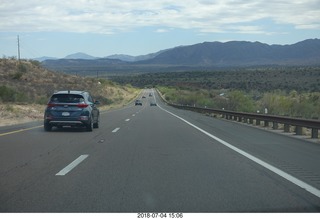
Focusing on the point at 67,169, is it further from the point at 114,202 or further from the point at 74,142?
the point at 74,142

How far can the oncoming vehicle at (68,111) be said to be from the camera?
71.2ft

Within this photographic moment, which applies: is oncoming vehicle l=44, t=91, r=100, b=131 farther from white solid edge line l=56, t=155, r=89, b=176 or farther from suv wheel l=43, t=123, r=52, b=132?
white solid edge line l=56, t=155, r=89, b=176

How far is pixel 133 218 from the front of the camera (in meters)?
7.26

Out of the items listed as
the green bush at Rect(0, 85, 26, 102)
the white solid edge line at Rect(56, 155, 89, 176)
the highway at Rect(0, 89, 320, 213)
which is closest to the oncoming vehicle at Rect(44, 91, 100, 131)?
the highway at Rect(0, 89, 320, 213)

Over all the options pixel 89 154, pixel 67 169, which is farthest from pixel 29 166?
pixel 89 154

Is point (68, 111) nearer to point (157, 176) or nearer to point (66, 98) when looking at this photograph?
point (66, 98)

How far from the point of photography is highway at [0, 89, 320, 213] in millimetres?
8039

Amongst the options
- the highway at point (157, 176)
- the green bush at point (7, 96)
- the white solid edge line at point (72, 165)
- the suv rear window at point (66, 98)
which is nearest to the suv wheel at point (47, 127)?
the suv rear window at point (66, 98)

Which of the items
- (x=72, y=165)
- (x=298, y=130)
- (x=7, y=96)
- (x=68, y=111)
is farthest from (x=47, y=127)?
(x=7, y=96)

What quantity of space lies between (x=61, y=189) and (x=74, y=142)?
8.54m

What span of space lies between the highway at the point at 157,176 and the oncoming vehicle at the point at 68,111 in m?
3.75

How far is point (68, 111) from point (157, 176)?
468 inches

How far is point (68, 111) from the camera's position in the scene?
71.4 feet

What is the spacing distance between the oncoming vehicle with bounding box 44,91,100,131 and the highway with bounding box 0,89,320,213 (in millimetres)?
3752
